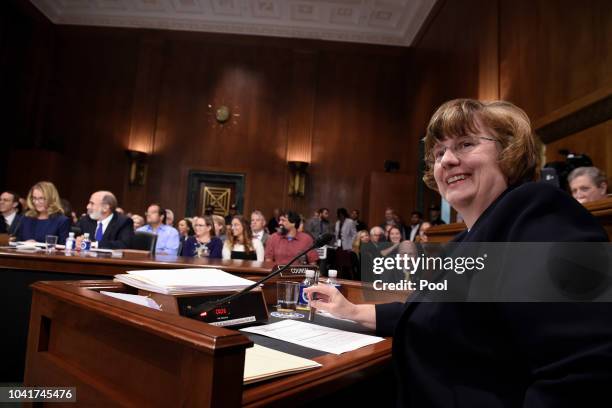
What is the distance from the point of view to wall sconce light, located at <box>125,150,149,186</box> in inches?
324

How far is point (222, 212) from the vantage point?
8.55 meters

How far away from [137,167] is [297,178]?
3.34m

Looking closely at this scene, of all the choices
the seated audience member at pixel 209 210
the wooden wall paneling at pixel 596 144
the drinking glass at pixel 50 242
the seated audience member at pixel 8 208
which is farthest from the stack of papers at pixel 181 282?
the seated audience member at pixel 209 210

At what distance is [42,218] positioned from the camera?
3.83 m

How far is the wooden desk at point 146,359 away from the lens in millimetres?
607

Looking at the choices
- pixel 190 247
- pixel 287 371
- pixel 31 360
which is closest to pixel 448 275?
pixel 287 371

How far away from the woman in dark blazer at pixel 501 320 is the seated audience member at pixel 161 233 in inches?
178

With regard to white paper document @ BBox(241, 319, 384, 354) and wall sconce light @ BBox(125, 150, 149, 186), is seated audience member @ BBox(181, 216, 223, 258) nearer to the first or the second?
white paper document @ BBox(241, 319, 384, 354)

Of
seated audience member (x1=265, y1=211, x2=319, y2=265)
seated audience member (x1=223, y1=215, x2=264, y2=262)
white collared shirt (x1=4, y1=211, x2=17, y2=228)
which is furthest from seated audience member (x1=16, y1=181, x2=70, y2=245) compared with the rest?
seated audience member (x1=265, y1=211, x2=319, y2=265)

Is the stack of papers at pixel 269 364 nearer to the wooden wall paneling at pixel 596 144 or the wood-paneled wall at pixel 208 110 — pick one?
the wooden wall paneling at pixel 596 144

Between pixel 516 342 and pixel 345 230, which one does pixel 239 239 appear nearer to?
pixel 345 230

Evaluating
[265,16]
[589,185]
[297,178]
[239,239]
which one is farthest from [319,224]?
[589,185]

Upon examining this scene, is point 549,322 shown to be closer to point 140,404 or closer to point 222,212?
point 140,404

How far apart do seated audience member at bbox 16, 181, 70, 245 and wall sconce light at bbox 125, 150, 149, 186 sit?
14.9ft
